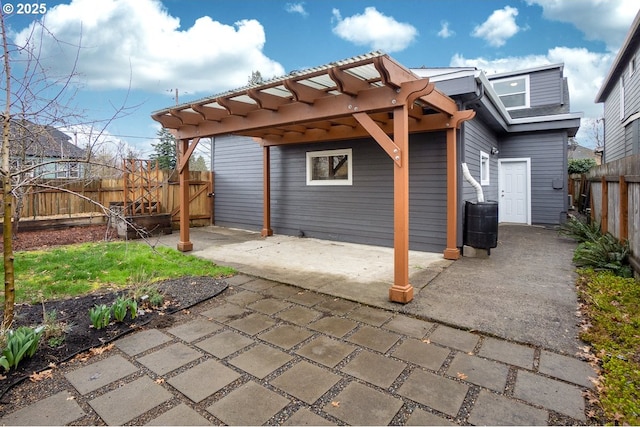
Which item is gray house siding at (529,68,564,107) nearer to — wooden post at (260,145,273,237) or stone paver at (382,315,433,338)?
wooden post at (260,145,273,237)

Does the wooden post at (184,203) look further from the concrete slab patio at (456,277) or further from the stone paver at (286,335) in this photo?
the stone paver at (286,335)

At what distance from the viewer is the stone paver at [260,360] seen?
2225 millimetres

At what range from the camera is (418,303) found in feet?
11.3

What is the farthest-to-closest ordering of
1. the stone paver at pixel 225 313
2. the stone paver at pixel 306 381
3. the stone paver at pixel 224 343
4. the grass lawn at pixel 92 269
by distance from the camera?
the grass lawn at pixel 92 269
the stone paver at pixel 225 313
the stone paver at pixel 224 343
the stone paver at pixel 306 381

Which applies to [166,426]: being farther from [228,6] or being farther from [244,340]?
[228,6]

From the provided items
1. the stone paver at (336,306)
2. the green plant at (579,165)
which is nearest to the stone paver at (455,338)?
the stone paver at (336,306)

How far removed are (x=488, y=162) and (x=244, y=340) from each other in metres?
7.33

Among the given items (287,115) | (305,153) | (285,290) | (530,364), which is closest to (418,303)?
(530,364)

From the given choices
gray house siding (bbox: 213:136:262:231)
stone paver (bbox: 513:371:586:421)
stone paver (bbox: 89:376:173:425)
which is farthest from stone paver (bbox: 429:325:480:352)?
gray house siding (bbox: 213:136:262:231)

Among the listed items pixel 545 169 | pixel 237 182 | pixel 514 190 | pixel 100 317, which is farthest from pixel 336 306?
pixel 545 169

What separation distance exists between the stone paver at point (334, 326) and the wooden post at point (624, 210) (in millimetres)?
4212

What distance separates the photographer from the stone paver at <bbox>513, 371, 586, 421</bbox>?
181cm

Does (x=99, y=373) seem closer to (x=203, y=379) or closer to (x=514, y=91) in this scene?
(x=203, y=379)

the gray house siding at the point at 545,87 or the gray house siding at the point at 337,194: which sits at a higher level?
the gray house siding at the point at 545,87
